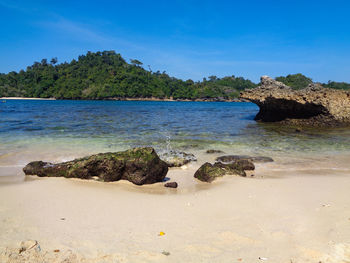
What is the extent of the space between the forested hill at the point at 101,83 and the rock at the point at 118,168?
9762cm

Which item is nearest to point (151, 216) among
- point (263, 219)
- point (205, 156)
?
point (263, 219)

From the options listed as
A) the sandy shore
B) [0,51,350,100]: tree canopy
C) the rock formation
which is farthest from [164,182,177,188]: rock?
[0,51,350,100]: tree canopy

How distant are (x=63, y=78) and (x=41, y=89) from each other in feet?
41.5

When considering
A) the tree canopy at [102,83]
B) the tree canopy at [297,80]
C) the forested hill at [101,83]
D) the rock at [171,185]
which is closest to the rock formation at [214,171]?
the rock at [171,185]

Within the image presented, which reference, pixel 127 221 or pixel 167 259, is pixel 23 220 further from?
pixel 167 259

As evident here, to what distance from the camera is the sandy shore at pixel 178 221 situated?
2504 millimetres

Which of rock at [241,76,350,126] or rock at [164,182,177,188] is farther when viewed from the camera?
rock at [241,76,350,126]

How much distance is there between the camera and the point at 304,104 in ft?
55.3

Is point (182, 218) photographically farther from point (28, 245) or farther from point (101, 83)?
point (101, 83)

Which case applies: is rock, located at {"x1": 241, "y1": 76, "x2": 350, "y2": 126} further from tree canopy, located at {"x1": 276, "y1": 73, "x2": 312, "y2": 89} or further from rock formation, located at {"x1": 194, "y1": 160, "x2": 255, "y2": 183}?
tree canopy, located at {"x1": 276, "y1": 73, "x2": 312, "y2": 89}

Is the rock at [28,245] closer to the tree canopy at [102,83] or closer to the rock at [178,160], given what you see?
the rock at [178,160]

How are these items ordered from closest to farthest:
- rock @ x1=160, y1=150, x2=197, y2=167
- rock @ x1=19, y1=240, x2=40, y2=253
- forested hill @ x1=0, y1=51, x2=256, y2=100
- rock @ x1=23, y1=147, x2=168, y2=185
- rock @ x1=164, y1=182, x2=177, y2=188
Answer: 1. rock @ x1=19, y1=240, x2=40, y2=253
2. rock @ x1=164, y1=182, x2=177, y2=188
3. rock @ x1=23, y1=147, x2=168, y2=185
4. rock @ x1=160, y1=150, x2=197, y2=167
5. forested hill @ x1=0, y1=51, x2=256, y2=100

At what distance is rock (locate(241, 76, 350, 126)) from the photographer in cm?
1625

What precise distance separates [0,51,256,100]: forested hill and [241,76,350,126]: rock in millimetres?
87059
